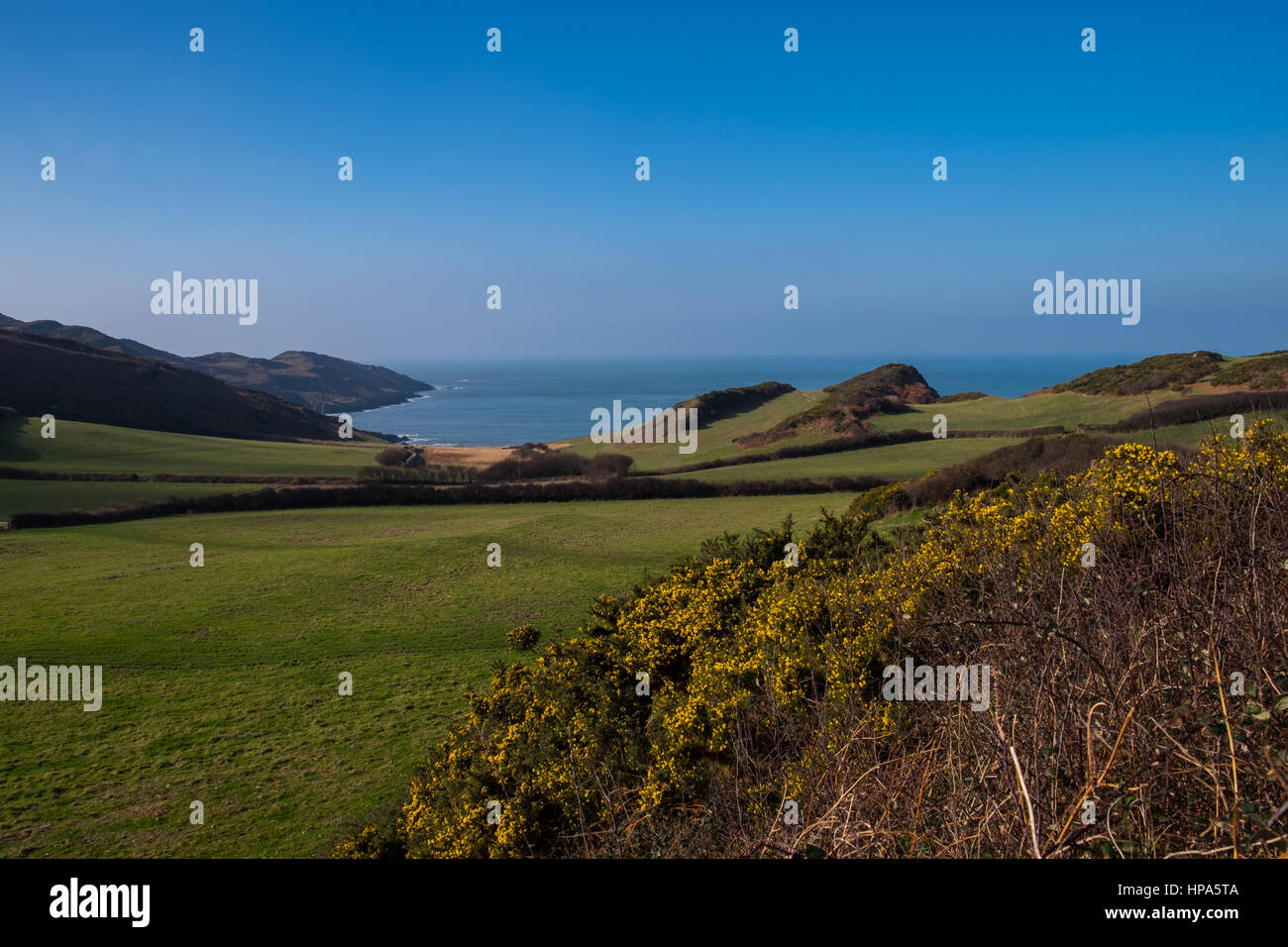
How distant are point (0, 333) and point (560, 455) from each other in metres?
87.7

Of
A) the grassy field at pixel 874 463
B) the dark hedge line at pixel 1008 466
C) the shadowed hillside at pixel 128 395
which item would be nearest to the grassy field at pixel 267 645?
the grassy field at pixel 874 463

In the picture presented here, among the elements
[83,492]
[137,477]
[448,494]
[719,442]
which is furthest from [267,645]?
[719,442]

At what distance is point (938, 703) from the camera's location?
5.27 meters

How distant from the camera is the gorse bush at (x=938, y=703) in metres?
2.84

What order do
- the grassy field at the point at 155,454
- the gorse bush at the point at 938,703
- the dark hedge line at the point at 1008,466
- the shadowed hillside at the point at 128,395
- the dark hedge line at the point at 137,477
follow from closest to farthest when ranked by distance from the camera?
the gorse bush at the point at 938,703, the dark hedge line at the point at 1008,466, the dark hedge line at the point at 137,477, the grassy field at the point at 155,454, the shadowed hillside at the point at 128,395

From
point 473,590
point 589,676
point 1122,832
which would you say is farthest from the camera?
point 473,590

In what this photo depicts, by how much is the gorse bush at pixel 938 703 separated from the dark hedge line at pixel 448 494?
21.2 meters

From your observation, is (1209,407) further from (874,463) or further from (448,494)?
(448,494)

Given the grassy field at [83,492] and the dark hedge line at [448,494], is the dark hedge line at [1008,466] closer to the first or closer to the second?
the dark hedge line at [448,494]

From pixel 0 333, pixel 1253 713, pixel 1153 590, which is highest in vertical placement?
pixel 0 333

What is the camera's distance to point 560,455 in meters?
48.3

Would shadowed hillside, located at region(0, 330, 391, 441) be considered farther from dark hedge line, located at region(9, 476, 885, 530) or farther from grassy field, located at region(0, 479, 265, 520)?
dark hedge line, located at region(9, 476, 885, 530)

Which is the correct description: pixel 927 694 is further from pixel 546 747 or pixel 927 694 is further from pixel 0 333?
pixel 0 333
